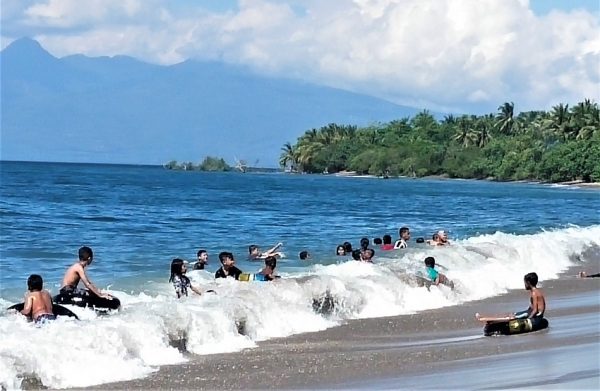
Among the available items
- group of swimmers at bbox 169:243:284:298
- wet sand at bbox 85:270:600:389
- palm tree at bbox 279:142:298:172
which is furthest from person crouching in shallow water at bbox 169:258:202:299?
palm tree at bbox 279:142:298:172

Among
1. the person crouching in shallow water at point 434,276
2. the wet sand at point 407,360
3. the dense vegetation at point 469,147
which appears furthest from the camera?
the dense vegetation at point 469,147

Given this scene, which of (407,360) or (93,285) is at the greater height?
(93,285)

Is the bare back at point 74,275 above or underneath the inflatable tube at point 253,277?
above

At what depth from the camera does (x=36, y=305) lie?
1312 cm

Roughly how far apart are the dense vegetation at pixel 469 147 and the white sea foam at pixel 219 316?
100872 mm

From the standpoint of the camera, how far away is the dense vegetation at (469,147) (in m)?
129

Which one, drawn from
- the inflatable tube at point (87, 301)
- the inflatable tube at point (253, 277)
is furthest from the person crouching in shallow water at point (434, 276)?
the inflatable tube at point (87, 301)

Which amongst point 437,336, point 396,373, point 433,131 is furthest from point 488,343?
point 433,131

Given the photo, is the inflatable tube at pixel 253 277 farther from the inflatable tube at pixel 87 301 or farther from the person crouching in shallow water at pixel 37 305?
the person crouching in shallow water at pixel 37 305

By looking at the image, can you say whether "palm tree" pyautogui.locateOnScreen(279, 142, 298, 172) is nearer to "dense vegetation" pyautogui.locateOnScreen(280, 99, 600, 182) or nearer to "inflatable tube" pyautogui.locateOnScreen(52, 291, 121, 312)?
"dense vegetation" pyautogui.locateOnScreen(280, 99, 600, 182)

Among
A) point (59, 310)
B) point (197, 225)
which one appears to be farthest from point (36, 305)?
point (197, 225)

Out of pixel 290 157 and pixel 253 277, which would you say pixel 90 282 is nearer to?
pixel 253 277

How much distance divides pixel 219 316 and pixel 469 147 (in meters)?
144

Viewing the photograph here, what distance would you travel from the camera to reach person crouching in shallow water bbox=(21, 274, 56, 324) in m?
13.0
